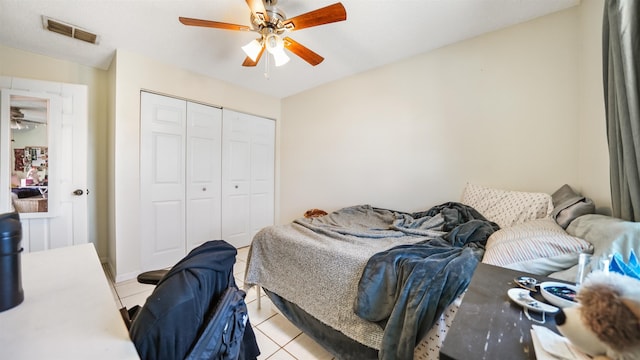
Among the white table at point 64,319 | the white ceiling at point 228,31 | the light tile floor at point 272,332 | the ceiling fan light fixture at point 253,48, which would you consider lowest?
the light tile floor at point 272,332

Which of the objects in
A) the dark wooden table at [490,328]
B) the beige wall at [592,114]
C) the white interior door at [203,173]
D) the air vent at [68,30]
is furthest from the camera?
the white interior door at [203,173]

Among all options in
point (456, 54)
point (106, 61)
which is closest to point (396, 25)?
point (456, 54)

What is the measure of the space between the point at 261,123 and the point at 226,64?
1155mm

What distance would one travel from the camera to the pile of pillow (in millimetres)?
1139

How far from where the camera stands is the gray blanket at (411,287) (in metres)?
1.12

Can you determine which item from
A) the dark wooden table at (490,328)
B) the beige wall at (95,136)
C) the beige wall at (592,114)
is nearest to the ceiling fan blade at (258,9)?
the dark wooden table at (490,328)

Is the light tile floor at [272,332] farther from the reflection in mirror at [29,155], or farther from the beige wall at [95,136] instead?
the reflection in mirror at [29,155]

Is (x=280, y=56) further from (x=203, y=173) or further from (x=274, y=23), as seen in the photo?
(x=203, y=173)

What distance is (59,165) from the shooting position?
2.44 m

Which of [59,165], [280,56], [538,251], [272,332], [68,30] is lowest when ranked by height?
[272,332]

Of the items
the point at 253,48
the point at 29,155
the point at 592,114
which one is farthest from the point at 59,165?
the point at 592,114

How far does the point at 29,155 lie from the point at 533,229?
4.26 m

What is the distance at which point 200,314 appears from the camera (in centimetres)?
74

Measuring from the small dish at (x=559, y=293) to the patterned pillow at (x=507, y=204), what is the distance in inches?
46.3
